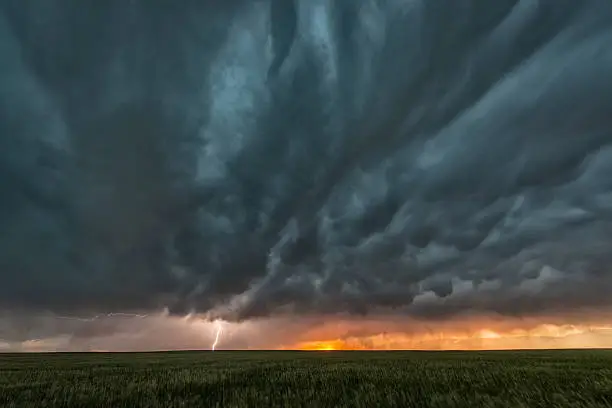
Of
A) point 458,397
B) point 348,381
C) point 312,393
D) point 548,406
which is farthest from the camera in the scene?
point 348,381

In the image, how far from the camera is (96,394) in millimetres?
15859

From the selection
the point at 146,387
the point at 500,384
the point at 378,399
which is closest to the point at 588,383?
the point at 500,384

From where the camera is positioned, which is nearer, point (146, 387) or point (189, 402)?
point (189, 402)

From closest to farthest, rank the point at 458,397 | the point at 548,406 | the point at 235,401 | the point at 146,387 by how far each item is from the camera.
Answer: the point at 548,406 < the point at 458,397 < the point at 235,401 < the point at 146,387

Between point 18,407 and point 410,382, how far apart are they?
14667 millimetres

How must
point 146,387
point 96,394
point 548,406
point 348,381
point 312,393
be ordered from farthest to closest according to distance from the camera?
point 348,381, point 146,387, point 96,394, point 312,393, point 548,406

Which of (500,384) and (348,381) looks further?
(348,381)

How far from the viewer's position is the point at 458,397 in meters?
12.6

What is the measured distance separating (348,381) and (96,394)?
10407mm

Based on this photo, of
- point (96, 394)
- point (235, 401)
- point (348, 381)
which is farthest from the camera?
point (348, 381)

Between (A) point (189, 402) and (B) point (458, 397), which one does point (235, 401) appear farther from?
(B) point (458, 397)

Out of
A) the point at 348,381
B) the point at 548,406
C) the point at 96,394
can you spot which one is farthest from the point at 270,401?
the point at 548,406

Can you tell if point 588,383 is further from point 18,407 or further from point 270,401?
Answer: point 18,407

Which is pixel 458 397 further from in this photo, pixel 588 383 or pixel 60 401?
pixel 60 401
